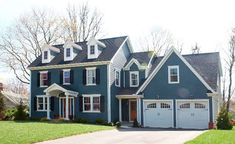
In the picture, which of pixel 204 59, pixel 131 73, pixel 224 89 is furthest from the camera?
pixel 224 89

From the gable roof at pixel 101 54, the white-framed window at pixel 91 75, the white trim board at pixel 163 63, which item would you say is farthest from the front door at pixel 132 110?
the gable roof at pixel 101 54

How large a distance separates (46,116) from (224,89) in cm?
2612

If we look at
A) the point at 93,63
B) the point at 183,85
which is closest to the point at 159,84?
the point at 183,85

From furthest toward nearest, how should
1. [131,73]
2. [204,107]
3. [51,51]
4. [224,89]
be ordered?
[224,89] < [51,51] < [131,73] < [204,107]

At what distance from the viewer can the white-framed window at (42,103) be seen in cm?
3650

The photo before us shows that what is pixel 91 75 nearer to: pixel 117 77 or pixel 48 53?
pixel 117 77

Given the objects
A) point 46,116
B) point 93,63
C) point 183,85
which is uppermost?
point 93,63

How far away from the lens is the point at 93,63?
33.6 m

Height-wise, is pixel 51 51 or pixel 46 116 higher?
pixel 51 51

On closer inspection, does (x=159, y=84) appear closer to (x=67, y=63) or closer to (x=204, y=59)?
(x=204, y=59)

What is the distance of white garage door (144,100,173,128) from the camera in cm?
2983

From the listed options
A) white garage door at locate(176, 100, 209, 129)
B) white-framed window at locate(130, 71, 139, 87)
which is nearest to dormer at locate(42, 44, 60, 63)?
white-framed window at locate(130, 71, 139, 87)

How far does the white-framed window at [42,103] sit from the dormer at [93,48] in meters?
6.75

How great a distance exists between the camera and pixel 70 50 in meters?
36.1
